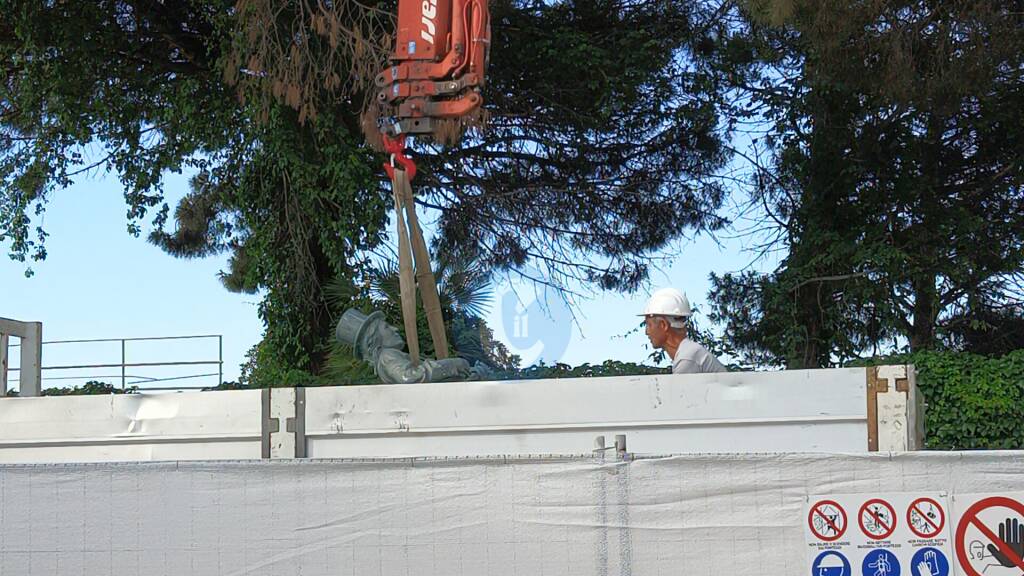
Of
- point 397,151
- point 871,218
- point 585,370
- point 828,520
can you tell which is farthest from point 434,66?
point 871,218

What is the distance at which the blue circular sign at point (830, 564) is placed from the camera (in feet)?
12.2

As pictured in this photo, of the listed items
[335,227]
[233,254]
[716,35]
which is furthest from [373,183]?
[233,254]

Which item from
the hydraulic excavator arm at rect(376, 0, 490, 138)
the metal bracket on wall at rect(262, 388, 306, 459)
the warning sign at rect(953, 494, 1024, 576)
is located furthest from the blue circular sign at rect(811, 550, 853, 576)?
the hydraulic excavator arm at rect(376, 0, 490, 138)

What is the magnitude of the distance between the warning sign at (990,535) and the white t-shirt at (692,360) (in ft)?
5.86

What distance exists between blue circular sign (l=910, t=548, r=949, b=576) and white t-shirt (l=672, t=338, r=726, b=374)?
1.78 metres

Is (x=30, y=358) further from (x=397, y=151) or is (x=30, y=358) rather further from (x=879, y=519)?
(x=879, y=519)

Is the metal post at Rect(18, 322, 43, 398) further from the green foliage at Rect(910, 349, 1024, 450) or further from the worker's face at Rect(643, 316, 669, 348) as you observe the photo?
the green foliage at Rect(910, 349, 1024, 450)

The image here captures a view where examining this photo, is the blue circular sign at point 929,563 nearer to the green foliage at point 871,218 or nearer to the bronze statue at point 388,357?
the bronze statue at point 388,357

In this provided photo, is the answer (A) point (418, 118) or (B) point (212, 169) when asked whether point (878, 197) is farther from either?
(A) point (418, 118)

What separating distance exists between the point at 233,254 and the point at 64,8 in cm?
994

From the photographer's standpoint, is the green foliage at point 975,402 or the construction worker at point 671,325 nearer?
the construction worker at point 671,325

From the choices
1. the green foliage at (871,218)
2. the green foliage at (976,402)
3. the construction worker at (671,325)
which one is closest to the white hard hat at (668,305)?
the construction worker at (671,325)

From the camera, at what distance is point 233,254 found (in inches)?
909

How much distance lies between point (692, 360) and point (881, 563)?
6.04 ft
